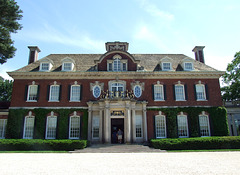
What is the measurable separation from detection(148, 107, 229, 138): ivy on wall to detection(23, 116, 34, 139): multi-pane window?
1459 centimetres

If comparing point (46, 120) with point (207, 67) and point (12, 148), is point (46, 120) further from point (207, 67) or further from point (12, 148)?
point (207, 67)

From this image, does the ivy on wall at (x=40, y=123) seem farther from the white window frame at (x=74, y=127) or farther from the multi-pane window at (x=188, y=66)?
the multi-pane window at (x=188, y=66)

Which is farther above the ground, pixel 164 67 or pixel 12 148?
pixel 164 67

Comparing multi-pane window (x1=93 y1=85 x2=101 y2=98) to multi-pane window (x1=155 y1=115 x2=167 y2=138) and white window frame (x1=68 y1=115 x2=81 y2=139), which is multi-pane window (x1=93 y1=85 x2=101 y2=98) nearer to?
white window frame (x1=68 y1=115 x2=81 y2=139)

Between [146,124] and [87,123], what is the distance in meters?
7.10

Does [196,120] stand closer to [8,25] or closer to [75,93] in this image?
[75,93]

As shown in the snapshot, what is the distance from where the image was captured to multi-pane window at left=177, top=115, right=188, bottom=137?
2281cm

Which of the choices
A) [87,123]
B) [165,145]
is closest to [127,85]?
[87,123]

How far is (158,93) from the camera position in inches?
945

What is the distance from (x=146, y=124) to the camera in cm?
2242

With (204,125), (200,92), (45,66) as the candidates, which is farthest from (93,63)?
(204,125)

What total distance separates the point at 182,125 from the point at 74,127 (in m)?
13.3

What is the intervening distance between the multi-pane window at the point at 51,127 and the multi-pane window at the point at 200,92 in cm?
1834

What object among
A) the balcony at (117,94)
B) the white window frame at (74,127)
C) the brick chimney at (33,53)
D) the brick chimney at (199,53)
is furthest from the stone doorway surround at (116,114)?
the brick chimney at (199,53)
